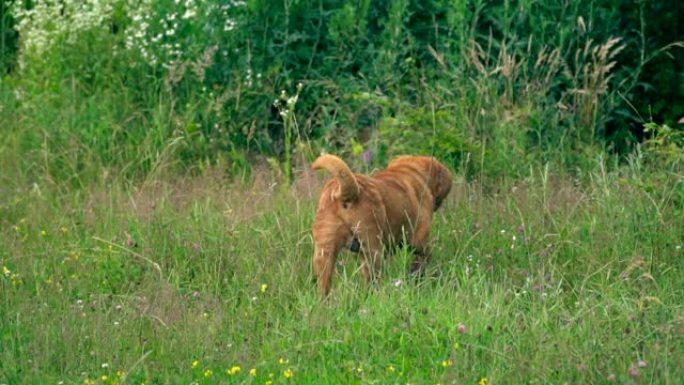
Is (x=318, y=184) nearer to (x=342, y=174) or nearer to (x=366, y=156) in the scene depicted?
(x=366, y=156)

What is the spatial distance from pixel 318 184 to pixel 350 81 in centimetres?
129

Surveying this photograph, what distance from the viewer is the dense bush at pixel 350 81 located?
8.95 m

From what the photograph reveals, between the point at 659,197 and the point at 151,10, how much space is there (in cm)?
435

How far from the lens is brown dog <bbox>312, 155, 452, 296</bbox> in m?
6.58

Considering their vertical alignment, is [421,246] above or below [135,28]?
below

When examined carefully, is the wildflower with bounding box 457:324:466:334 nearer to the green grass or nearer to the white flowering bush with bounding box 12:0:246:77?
the green grass

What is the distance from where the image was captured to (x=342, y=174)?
6.48 m

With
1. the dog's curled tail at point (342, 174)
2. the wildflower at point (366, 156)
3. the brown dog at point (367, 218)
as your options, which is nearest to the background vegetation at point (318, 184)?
the wildflower at point (366, 156)

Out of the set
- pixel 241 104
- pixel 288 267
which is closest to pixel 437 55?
pixel 241 104

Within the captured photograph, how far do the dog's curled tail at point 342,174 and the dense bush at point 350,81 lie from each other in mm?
2132

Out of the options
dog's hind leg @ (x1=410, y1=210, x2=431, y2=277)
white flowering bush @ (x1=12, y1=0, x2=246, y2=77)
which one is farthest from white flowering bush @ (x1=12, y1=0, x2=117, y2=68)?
dog's hind leg @ (x1=410, y1=210, x2=431, y2=277)

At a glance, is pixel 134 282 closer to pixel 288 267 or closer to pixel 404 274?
pixel 288 267

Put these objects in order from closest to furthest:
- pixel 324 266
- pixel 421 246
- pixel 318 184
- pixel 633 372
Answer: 1. pixel 633 372
2. pixel 324 266
3. pixel 421 246
4. pixel 318 184

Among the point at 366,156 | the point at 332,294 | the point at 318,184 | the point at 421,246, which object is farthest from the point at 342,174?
the point at 366,156
